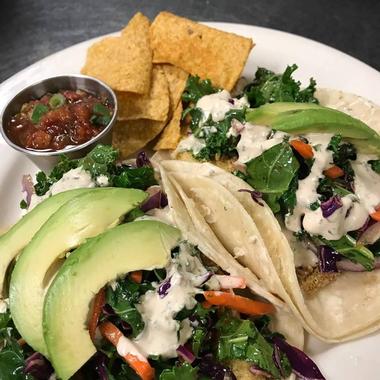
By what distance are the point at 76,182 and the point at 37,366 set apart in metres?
0.84

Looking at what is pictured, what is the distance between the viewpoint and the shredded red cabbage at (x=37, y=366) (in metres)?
2.25

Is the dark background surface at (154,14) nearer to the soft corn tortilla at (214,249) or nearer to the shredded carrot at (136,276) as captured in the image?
the soft corn tortilla at (214,249)

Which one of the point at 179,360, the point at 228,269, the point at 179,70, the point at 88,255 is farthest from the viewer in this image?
the point at 179,70

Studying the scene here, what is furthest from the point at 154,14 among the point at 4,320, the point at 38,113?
the point at 4,320

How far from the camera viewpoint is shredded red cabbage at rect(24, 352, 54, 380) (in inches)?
88.5

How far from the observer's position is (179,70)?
11.2ft

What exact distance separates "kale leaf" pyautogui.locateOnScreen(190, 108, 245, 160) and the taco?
0.55 metres

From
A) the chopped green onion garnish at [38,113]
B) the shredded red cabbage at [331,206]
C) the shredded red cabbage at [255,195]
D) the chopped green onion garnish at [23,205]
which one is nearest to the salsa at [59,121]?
the chopped green onion garnish at [38,113]

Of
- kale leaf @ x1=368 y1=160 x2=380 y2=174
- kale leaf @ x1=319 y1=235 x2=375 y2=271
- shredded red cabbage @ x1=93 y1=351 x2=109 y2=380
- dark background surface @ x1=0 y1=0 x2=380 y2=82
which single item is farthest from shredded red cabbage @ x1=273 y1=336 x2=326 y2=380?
dark background surface @ x1=0 y1=0 x2=380 y2=82

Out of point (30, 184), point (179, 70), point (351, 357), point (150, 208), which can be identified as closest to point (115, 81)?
point (179, 70)

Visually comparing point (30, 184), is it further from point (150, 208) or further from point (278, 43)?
point (278, 43)

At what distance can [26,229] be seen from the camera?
2365 mm

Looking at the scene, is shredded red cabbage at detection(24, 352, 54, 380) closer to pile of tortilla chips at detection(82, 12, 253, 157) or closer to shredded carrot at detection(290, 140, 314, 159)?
pile of tortilla chips at detection(82, 12, 253, 157)

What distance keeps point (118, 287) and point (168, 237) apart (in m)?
0.28
